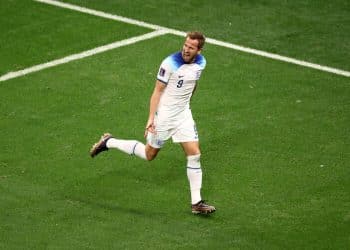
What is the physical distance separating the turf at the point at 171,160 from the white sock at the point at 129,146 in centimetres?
47

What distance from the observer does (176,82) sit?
13.5 m

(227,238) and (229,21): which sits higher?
(229,21)

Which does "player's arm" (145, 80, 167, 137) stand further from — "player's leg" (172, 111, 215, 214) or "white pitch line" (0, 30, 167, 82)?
"white pitch line" (0, 30, 167, 82)

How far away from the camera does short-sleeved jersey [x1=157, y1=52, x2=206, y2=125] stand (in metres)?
13.4

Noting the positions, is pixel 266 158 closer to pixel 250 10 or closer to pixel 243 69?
pixel 243 69

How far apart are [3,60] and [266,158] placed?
5.41 metres

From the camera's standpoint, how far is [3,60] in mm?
18438

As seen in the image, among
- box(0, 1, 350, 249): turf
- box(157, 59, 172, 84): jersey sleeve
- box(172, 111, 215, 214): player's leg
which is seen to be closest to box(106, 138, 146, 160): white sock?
box(0, 1, 350, 249): turf

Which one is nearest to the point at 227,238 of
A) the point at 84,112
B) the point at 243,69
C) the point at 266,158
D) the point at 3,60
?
the point at 266,158

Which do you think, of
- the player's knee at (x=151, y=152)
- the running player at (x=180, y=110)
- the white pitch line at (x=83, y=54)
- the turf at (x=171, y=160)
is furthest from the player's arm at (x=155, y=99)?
the white pitch line at (x=83, y=54)

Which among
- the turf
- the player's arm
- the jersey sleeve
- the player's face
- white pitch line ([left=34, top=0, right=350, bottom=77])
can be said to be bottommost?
the turf

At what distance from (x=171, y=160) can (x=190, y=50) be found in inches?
95.2

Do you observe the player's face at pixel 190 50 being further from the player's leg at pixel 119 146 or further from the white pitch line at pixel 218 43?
the white pitch line at pixel 218 43

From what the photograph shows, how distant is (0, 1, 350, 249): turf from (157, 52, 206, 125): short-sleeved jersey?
1.20 meters
